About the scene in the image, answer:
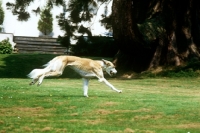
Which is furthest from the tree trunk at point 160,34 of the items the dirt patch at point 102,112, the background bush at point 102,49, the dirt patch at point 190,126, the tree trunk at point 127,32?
the dirt patch at point 190,126

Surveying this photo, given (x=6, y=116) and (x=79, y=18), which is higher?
(x=79, y=18)

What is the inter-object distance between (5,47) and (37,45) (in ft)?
16.1

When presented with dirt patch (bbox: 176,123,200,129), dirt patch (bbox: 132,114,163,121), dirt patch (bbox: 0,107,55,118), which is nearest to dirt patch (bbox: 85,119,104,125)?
dirt patch (bbox: 132,114,163,121)

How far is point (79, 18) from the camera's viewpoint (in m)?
31.0

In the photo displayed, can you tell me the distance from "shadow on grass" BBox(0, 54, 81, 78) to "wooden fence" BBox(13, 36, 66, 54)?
30.2ft

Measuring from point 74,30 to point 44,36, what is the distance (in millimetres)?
16363

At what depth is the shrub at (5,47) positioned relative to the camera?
40.3 metres

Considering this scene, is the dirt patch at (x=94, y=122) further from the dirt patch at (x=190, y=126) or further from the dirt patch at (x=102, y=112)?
the dirt patch at (x=190, y=126)

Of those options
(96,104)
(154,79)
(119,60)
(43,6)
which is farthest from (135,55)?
(96,104)

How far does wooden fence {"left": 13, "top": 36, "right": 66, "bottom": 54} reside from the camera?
44.5m

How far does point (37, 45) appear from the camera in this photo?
45.1 m

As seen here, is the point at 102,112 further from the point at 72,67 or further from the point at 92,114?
the point at 72,67

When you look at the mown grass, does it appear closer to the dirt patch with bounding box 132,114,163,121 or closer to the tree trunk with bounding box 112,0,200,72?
the dirt patch with bounding box 132,114,163,121

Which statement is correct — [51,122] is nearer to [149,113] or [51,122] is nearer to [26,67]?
[149,113]
